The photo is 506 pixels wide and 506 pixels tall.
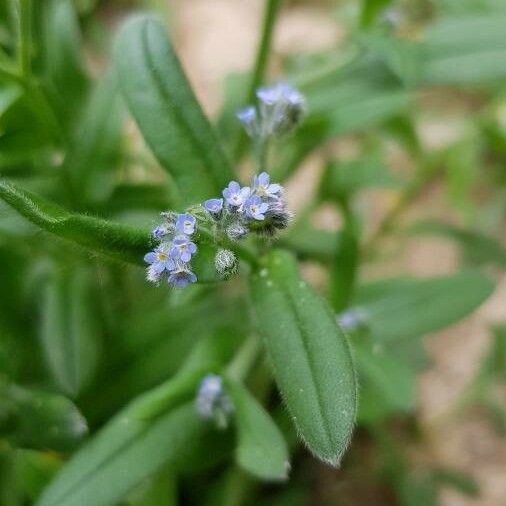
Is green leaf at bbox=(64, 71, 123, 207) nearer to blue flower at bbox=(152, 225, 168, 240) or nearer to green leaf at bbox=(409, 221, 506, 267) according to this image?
blue flower at bbox=(152, 225, 168, 240)

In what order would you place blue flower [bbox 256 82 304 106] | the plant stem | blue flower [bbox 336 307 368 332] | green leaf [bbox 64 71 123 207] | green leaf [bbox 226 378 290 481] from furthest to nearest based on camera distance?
the plant stem → green leaf [bbox 64 71 123 207] → blue flower [bbox 336 307 368 332] → blue flower [bbox 256 82 304 106] → green leaf [bbox 226 378 290 481]

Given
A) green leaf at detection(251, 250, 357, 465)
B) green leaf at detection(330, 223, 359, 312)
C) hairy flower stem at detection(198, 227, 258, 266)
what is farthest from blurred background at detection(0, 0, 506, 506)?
green leaf at detection(251, 250, 357, 465)

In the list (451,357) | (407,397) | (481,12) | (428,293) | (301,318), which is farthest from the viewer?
(451,357)

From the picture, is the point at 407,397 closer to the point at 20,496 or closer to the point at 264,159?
the point at 264,159

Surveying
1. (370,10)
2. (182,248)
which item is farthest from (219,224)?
(370,10)

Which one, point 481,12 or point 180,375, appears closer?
point 180,375

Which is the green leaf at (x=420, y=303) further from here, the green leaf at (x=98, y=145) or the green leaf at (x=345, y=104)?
the green leaf at (x=98, y=145)

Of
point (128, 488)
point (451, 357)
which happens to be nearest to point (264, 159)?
point (128, 488)
